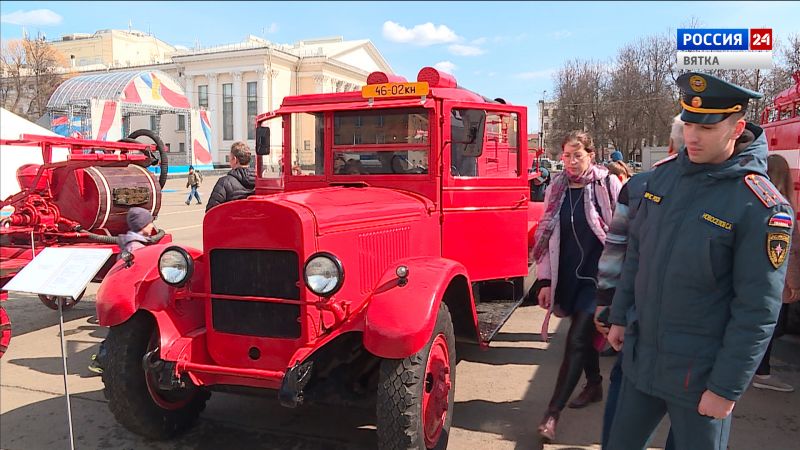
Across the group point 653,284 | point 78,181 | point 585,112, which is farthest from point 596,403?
point 585,112

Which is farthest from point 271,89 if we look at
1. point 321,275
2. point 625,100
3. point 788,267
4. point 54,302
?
point 321,275

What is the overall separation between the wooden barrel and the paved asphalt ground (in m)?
1.56

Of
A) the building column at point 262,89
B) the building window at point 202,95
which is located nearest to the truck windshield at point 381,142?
the building column at point 262,89

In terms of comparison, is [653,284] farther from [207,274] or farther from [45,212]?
[45,212]

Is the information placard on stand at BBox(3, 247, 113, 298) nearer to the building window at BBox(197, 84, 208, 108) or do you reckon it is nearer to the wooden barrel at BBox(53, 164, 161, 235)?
the wooden barrel at BBox(53, 164, 161, 235)

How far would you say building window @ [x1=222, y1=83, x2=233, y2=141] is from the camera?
58.3 metres

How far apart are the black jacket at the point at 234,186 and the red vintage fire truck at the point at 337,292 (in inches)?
62.4

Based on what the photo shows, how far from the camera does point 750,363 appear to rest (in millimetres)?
1891

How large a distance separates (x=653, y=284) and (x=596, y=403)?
2372mm

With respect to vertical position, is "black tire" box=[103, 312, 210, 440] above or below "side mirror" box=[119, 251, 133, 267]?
below

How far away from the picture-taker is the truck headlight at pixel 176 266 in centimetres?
327

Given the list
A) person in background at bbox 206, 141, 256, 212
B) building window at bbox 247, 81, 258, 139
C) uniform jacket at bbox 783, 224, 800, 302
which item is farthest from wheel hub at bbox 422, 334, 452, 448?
building window at bbox 247, 81, 258, 139

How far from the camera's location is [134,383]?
11.1 feet

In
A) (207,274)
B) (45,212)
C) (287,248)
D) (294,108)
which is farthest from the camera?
(45,212)
